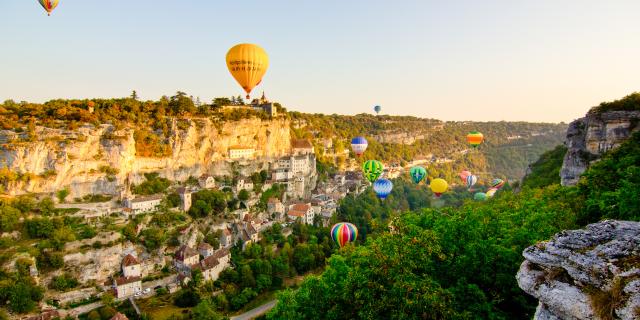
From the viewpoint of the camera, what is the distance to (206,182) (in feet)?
112

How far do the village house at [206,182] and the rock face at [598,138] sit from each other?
91.8 ft

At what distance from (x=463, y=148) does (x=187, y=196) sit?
66603 millimetres

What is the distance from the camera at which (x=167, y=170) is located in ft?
108

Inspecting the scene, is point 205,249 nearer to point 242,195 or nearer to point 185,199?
point 185,199

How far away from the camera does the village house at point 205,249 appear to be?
27.2m

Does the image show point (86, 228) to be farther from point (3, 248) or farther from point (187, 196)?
point (187, 196)

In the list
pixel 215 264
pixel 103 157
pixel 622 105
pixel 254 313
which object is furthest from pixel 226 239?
pixel 622 105

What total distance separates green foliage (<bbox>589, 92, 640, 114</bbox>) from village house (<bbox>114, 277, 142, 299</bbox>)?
28.3 meters

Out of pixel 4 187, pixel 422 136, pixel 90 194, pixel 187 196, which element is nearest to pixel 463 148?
pixel 422 136

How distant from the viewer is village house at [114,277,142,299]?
2231cm

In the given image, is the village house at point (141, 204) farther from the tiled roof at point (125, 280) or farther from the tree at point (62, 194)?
the tiled roof at point (125, 280)

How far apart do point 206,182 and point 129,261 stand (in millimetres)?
11347

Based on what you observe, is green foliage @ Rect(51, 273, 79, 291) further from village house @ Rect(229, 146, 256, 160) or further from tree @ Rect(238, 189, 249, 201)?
village house @ Rect(229, 146, 256, 160)

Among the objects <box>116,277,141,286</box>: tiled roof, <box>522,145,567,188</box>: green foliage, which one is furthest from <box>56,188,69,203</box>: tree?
<box>522,145,567,188</box>: green foliage
